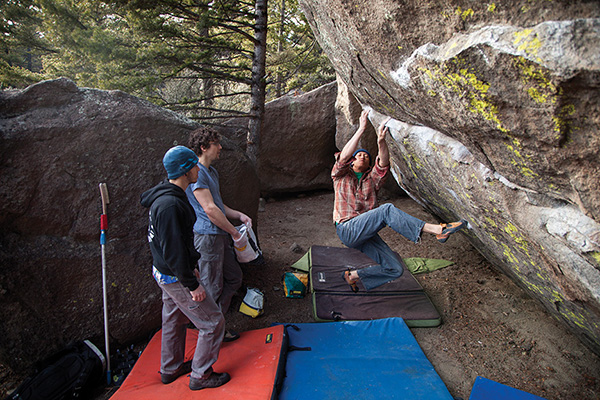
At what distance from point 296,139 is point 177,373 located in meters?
7.44

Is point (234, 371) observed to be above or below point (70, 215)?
below

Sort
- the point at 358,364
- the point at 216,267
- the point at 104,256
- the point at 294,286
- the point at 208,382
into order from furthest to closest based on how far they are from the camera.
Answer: the point at 294,286
the point at 216,267
the point at 104,256
the point at 358,364
the point at 208,382

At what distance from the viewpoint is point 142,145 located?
174 inches

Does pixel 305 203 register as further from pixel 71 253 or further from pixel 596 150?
pixel 596 150

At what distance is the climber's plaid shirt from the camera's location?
4617 mm

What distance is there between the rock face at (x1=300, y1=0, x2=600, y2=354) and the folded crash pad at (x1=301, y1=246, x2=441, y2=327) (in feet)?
4.30

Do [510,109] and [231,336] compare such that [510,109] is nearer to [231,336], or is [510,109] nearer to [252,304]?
[231,336]

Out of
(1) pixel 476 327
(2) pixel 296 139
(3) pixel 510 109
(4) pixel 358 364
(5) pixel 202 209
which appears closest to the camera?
(3) pixel 510 109

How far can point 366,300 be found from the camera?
5.05 m

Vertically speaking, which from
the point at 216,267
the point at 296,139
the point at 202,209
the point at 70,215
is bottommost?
the point at 216,267

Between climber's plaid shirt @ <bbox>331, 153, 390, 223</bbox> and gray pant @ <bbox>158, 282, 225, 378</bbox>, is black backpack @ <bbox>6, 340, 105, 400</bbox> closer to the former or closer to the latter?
gray pant @ <bbox>158, 282, 225, 378</bbox>

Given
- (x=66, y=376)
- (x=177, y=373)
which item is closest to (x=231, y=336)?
(x=177, y=373)

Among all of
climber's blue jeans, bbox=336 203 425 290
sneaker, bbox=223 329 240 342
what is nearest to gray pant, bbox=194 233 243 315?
sneaker, bbox=223 329 240 342

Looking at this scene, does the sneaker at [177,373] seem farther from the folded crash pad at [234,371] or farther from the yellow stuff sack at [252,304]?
the yellow stuff sack at [252,304]
